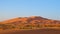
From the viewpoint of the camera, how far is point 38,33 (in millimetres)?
17547

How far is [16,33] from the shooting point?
672 inches

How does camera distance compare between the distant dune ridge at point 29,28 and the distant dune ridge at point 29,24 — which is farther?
the distant dune ridge at point 29,24

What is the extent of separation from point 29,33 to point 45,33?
1775 mm

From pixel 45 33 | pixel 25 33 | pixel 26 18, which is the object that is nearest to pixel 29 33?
pixel 25 33

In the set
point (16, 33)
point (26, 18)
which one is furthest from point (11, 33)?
point (26, 18)

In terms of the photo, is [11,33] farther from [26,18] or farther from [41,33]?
[26,18]

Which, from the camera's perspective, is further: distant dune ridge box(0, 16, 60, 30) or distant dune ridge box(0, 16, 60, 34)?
distant dune ridge box(0, 16, 60, 30)

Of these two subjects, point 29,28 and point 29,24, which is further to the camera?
point 29,24

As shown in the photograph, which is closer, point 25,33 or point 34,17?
point 25,33

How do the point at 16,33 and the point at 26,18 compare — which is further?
the point at 26,18

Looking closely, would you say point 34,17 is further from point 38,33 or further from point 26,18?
point 38,33

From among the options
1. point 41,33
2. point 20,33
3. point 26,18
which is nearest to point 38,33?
point 41,33

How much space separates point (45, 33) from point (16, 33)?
3.11 metres

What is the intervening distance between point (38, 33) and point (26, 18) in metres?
41.9
